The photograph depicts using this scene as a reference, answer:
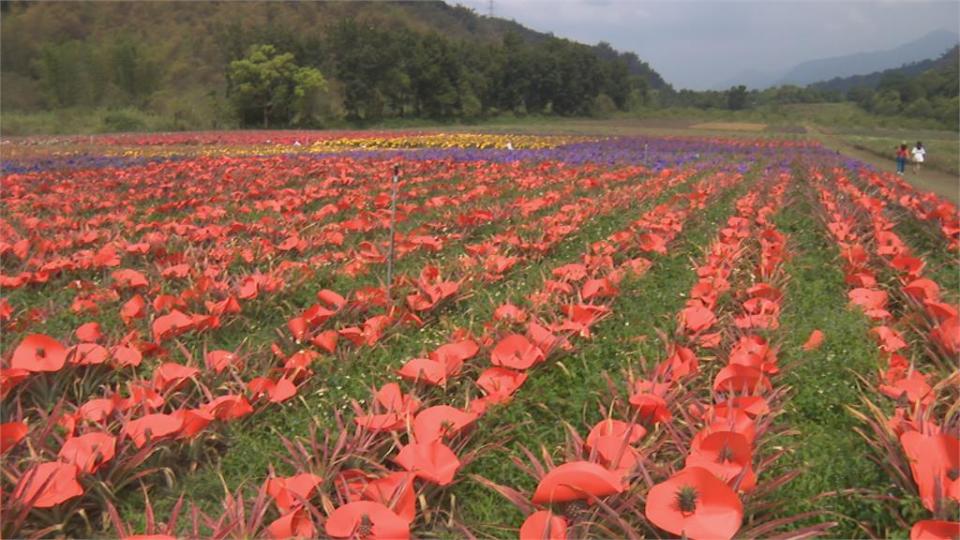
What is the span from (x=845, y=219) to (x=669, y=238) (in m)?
1.84

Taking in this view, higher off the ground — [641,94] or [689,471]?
[641,94]

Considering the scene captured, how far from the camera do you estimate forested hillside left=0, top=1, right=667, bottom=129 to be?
45562 mm

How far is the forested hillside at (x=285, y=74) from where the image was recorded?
45562 mm

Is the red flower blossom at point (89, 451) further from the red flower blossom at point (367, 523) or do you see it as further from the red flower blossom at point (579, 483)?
the red flower blossom at point (579, 483)

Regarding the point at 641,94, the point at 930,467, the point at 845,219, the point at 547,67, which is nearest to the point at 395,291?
the point at 930,467

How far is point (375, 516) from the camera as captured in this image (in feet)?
5.60

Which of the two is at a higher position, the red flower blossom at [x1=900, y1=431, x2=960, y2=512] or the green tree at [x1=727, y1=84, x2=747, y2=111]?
the green tree at [x1=727, y1=84, x2=747, y2=111]

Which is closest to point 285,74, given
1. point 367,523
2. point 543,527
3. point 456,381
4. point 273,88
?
point 273,88

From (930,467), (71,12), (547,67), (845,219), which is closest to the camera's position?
(930,467)

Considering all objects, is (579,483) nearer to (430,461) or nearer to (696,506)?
(696,506)

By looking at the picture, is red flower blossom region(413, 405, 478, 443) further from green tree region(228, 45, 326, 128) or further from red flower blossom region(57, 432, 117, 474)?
green tree region(228, 45, 326, 128)

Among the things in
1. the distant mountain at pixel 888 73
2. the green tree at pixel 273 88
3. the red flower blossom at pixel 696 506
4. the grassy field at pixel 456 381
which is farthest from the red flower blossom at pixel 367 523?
the distant mountain at pixel 888 73

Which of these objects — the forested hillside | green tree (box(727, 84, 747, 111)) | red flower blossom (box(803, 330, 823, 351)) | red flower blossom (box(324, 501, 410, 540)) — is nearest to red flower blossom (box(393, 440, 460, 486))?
red flower blossom (box(324, 501, 410, 540))

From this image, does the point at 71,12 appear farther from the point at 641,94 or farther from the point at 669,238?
the point at 669,238
